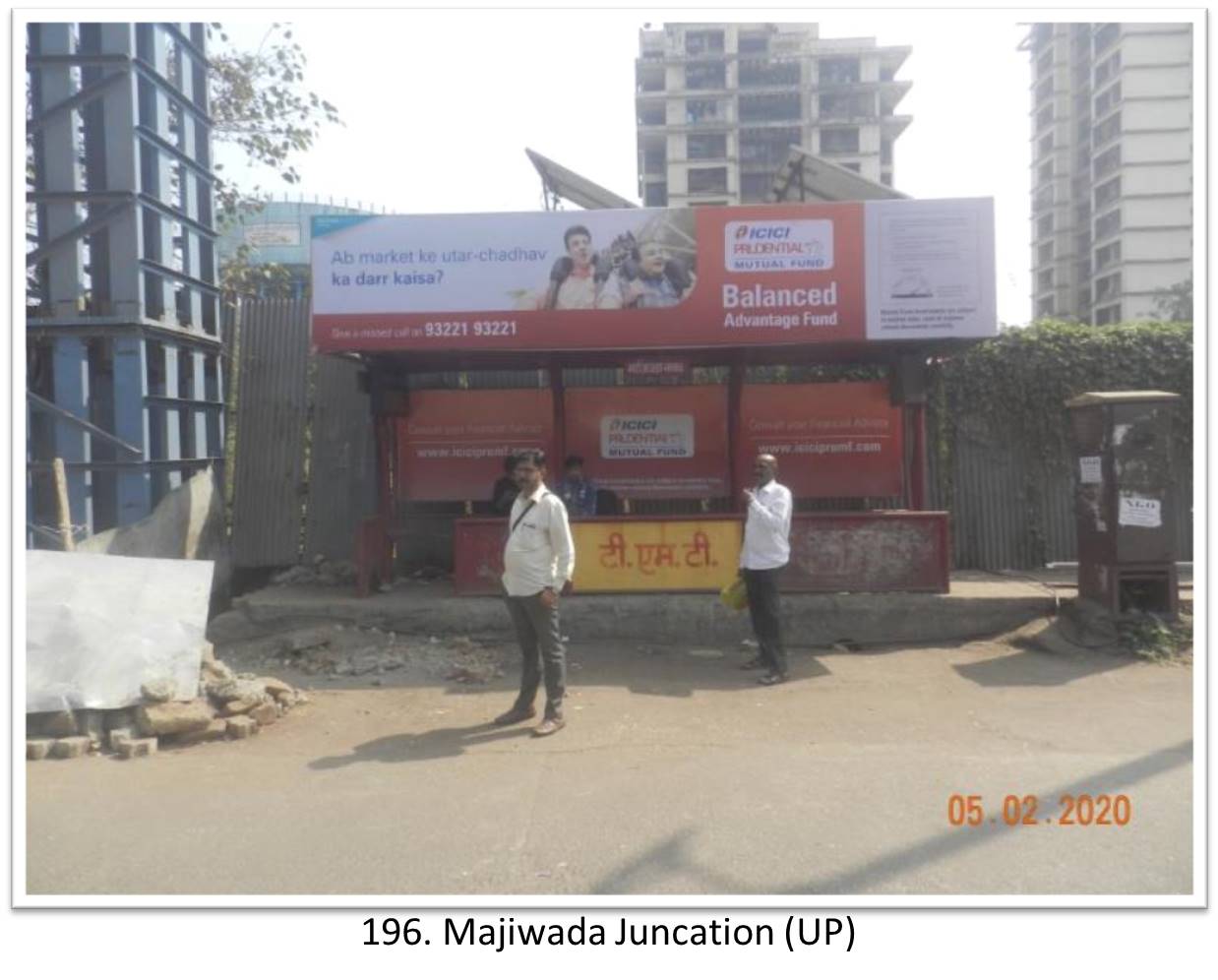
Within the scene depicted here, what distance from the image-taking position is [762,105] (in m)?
81.8

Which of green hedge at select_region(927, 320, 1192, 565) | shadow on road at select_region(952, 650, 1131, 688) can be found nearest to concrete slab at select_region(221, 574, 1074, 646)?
shadow on road at select_region(952, 650, 1131, 688)

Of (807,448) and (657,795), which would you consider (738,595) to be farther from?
(807,448)

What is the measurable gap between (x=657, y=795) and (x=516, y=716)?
1671 millimetres

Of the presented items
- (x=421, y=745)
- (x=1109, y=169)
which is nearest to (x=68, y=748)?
(x=421, y=745)

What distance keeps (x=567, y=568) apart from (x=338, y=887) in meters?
2.60

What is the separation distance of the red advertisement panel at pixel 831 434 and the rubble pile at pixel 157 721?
6.41 metres

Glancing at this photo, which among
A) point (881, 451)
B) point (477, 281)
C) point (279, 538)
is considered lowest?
point (279, 538)

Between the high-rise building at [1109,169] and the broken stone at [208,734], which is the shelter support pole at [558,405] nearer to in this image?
the broken stone at [208,734]

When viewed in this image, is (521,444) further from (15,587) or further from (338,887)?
(338,887)

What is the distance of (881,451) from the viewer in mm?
10883

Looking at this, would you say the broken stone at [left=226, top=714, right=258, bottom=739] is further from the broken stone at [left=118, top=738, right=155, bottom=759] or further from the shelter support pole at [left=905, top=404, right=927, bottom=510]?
the shelter support pole at [left=905, top=404, right=927, bottom=510]

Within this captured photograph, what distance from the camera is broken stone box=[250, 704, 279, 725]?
615cm

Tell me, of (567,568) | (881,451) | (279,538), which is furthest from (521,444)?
(567,568)

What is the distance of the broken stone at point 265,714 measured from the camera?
20.2 feet
